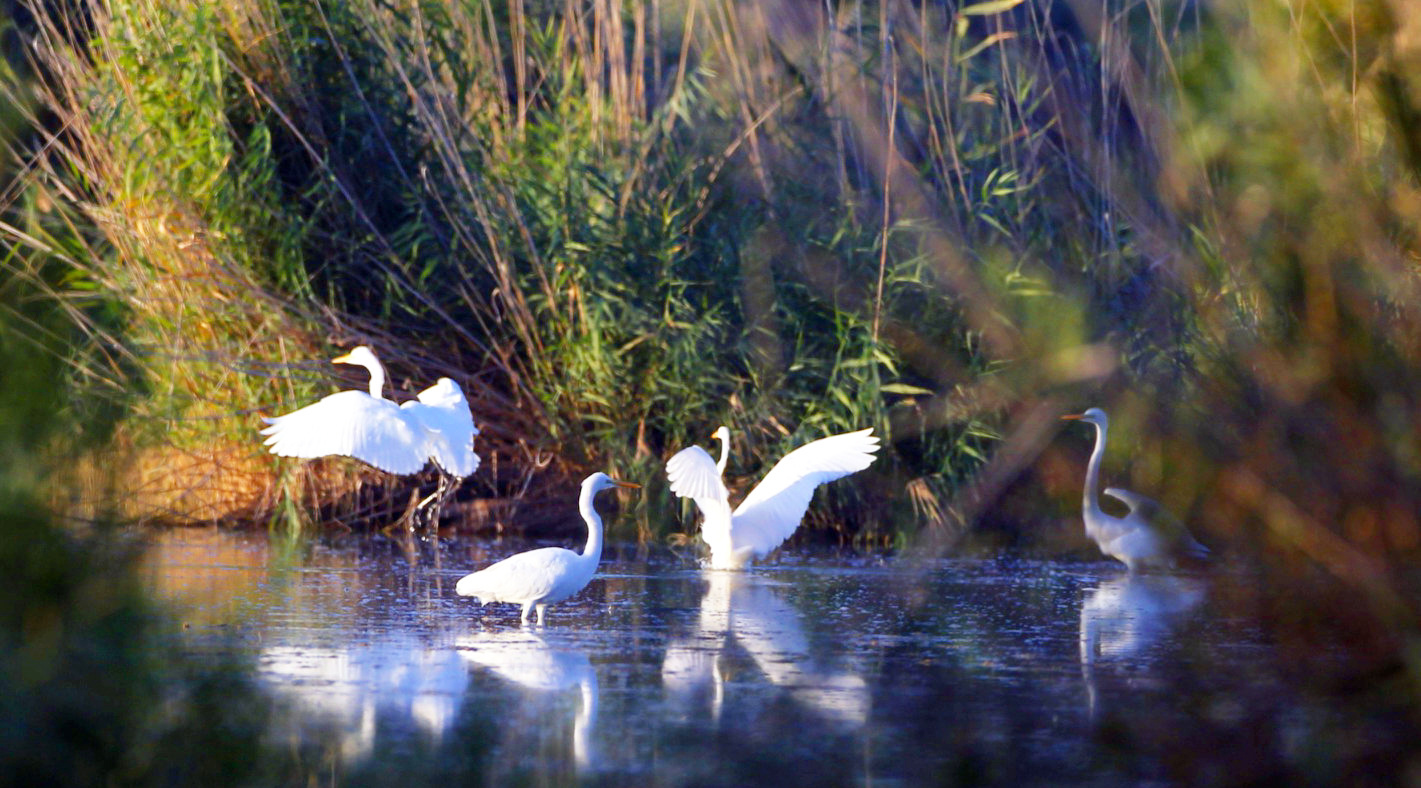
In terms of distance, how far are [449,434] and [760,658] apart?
2521 mm

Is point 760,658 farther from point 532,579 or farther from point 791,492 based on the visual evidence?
point 791,492

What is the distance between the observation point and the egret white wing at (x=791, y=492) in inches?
303

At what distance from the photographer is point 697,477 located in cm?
764

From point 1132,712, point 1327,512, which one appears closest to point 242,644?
point 1132,712

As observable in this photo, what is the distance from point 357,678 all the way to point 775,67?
5.78m

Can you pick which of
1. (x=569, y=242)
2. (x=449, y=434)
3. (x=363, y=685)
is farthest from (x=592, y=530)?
(x=569, y=242)

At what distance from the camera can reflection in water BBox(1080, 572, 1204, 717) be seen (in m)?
5.54

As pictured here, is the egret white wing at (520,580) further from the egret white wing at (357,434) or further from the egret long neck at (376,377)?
the egret long neck at (376,377)

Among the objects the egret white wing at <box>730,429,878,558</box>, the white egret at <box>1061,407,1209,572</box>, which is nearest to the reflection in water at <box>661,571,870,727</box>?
the egret white wing at <box>730,429,878,558</box>

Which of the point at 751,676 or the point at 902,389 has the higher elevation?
the point at 902,389

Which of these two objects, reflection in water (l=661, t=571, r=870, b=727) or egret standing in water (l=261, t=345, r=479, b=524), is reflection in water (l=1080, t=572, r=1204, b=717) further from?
egret standing in water (l=261, t=345, r=479, b=524)

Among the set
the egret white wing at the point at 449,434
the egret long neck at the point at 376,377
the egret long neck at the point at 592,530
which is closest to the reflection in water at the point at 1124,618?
the egret long neck at the point at 592,530

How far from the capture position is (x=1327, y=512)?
3.03m

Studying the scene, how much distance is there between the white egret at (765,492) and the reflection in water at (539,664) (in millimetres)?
1713
